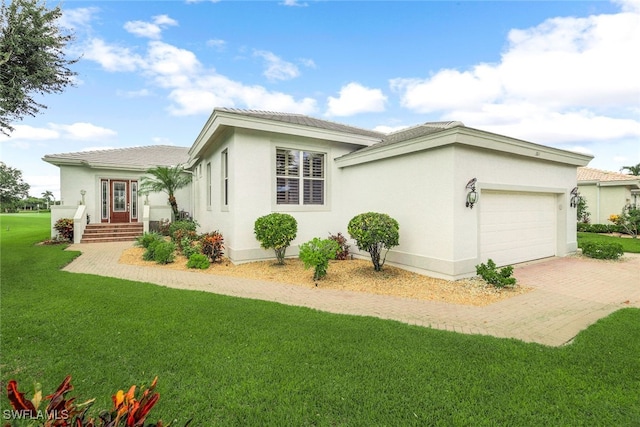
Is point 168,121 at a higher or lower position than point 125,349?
higher

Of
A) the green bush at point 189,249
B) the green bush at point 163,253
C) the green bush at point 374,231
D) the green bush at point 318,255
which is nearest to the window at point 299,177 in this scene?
the green bush at point 374,231

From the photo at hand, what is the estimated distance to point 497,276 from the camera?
6383 mm

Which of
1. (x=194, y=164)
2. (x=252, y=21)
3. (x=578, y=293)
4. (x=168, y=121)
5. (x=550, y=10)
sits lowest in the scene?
(x=578, y=293)

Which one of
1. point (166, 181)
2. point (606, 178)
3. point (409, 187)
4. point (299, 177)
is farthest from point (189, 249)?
point (606, 178)

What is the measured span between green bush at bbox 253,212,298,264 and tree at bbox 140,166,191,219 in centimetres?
861

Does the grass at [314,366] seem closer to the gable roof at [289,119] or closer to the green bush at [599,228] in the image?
the gable roof at [289,119]

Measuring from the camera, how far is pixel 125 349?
344cm

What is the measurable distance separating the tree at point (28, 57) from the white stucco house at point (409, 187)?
3.37 meters

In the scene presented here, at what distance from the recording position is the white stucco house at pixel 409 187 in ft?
22.9

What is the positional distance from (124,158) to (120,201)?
8.23ft

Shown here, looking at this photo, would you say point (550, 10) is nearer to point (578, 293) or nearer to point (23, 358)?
point (578, 293)

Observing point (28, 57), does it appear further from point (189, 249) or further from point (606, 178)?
point (606, 178)

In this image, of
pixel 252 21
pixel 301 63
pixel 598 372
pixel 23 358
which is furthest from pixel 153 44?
pixel 598 372

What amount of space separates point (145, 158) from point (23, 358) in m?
16.9
